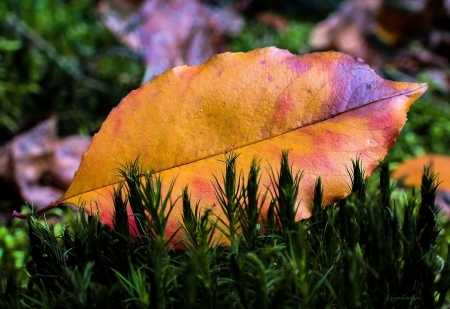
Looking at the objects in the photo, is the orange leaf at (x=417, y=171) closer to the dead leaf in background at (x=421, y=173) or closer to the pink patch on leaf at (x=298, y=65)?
the dead leaf in background at (x=421, y=173)

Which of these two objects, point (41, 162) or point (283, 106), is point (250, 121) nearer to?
point (283, 106)

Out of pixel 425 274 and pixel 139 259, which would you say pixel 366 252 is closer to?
pixel 425 274

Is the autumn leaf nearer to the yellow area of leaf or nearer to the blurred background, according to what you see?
the yellow area of leaf

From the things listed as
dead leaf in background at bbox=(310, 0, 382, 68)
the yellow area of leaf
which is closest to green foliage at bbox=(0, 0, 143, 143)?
the yellow area of leaf

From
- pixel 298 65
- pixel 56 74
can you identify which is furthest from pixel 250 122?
pixel 56 74

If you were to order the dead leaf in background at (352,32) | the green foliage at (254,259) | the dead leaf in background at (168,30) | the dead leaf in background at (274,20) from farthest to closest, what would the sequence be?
1. the dead leaf in background at (274,20)
2. the dead leaf in background at (352,32)
3. the dead leaf in background at (168,30)
4. the green foliage at (254,259)

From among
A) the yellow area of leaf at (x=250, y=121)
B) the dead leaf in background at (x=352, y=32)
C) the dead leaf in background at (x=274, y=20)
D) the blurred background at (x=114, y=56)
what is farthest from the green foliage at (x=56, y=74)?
the dead leaf in background at (x=274, y=20)

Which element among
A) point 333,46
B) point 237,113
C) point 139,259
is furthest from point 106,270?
point 333,46

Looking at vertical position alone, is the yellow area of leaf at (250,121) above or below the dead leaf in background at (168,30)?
below
